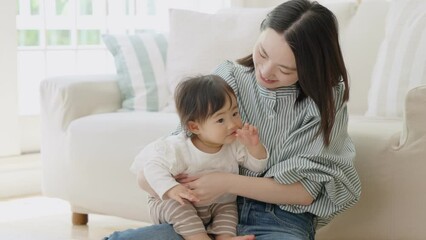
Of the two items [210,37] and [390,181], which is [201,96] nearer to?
[390,181]

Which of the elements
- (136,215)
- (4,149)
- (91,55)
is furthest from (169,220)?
(91,55)

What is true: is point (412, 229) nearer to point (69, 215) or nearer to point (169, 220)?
point (169, 220)

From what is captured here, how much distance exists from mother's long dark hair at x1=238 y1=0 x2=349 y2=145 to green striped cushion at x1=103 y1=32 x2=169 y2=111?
1179mm

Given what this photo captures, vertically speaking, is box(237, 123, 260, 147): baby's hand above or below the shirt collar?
below

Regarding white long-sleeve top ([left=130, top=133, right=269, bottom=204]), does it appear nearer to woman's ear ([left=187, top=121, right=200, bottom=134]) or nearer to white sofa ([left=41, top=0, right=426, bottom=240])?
woman's ear ([left=187, top=121, right=200, bottom=134])

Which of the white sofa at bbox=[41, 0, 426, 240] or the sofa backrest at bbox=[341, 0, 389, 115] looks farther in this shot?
the sofa backrest at bbox=[341, 0, 389, 115]

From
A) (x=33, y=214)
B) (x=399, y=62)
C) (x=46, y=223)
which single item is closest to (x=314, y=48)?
(x=399, y=62)

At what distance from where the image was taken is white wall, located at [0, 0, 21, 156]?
376 centimetres

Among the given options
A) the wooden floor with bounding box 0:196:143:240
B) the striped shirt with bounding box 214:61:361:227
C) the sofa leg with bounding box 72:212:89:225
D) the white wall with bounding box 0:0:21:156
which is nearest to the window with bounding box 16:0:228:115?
the white wall with bounding box 0:0:21:156

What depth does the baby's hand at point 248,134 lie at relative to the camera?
1874mm

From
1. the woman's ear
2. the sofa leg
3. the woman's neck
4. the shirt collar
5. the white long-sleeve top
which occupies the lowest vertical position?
the sofa leg

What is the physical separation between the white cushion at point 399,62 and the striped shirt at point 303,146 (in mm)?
510

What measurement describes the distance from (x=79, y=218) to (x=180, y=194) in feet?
4.51

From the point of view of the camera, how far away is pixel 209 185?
190cm
